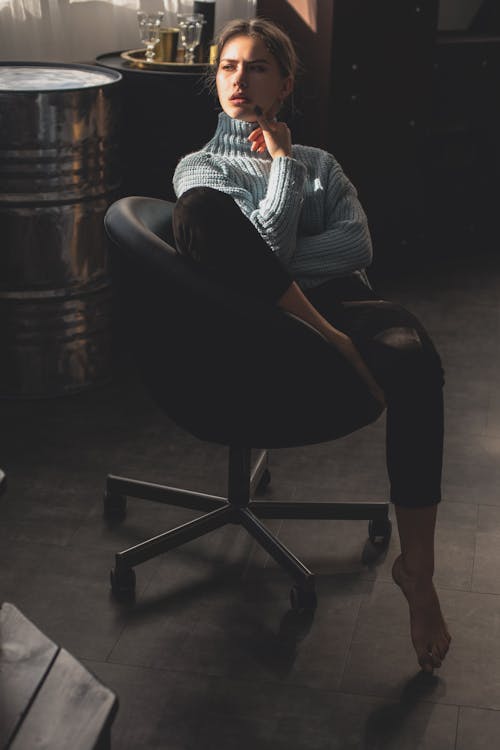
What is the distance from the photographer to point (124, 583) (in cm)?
222

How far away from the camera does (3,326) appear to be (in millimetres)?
3061

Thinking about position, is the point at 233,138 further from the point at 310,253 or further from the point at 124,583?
the point at 124,583

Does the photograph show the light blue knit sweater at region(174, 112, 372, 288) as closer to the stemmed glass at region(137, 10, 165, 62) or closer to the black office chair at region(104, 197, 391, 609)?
the black office chair at region(104, 197, 391, 609)

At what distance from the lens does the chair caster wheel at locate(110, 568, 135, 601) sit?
2.22 meters

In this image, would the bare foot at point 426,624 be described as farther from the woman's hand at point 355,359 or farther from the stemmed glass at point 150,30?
the stemmed glass at point 150,30

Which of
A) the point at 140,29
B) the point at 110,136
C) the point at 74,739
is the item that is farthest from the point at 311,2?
the point at 74,739

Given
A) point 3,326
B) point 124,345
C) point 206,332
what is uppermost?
point 206,332

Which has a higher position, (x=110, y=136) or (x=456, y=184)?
(x=110, y=136)

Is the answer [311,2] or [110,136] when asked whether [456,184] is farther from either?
[110,136]

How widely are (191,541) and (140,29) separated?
1.75 metres

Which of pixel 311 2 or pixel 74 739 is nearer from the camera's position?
pixel 74 739

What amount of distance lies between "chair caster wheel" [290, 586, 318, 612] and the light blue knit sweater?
2.03 feet

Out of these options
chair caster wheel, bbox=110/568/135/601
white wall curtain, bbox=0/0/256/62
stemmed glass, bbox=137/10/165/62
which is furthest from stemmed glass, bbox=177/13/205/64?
chair caster wheel, bbox=110/568/135/601

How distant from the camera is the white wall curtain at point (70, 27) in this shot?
329 cm
